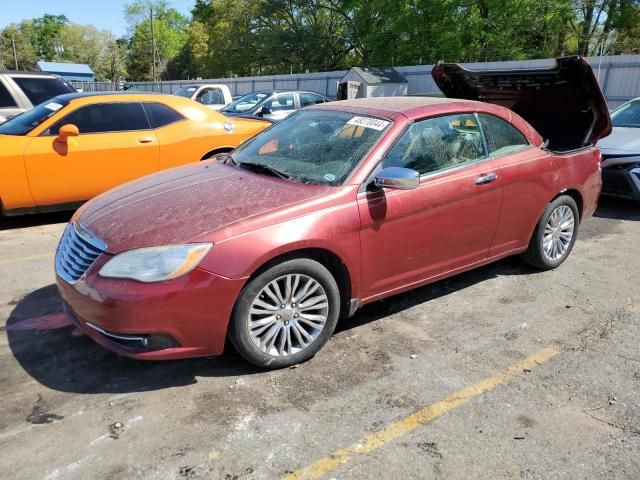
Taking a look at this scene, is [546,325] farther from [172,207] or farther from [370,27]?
[370,27]

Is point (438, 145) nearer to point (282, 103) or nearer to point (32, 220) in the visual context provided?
point (32, 220)

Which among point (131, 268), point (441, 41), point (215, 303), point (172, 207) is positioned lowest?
point (215, 303)

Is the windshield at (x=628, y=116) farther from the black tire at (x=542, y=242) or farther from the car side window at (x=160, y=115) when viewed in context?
the car side window at (x=160, y=115)

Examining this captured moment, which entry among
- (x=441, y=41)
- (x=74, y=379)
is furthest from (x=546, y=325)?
(x=441, y=41)

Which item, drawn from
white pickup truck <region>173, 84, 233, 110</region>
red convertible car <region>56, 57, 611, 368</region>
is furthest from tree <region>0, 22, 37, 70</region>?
red convertible car <region>56, 57, 611, 368</region>

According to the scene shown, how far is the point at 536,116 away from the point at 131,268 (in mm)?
Answer: 4883

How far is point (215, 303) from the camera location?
2.96 meters

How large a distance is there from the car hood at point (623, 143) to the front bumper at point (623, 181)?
0.76ft

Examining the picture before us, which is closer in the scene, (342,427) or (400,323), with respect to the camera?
(342,427)

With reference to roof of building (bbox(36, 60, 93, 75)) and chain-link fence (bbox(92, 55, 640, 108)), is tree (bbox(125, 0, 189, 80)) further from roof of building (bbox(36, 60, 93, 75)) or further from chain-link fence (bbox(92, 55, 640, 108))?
chain-link fence (bbox(92, 55, 640, 108))

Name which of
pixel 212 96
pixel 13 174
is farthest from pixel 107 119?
pixel 212 96

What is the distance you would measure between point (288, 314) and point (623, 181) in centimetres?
569

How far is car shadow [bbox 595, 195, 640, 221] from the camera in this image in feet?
23.9

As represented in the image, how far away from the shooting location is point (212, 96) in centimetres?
1540
